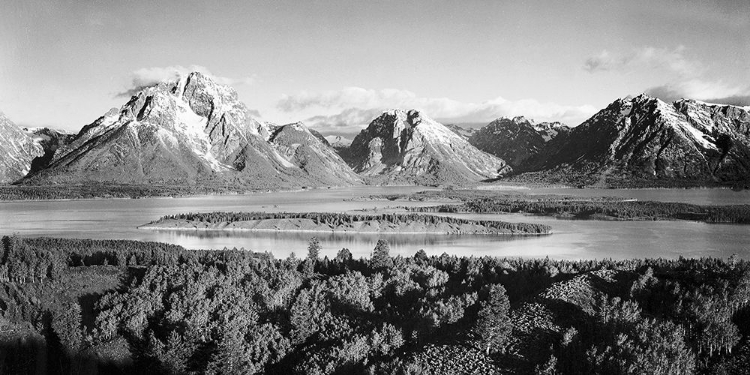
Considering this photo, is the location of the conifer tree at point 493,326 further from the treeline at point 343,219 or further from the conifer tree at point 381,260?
the treeline at point 343,219

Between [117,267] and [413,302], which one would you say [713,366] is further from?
[117,267]

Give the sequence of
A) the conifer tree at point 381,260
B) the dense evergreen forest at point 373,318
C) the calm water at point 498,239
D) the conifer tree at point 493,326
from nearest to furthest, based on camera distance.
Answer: the dense evergreen forest at point 373,318
the conifer tree at point 493,326
the conifer tree at point 381,260
the calm water at point 498,239

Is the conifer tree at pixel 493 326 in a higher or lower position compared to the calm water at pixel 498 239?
higher

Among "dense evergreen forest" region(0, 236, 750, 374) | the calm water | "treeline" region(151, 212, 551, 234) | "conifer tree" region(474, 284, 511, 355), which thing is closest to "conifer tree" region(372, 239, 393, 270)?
"dense evergreen forest" region(0, 236, 750, 374)

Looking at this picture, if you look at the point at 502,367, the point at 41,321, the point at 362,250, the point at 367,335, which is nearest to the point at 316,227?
the point at 362,250

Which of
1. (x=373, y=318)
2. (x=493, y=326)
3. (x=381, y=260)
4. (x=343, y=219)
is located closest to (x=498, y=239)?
(x=343, y=219)

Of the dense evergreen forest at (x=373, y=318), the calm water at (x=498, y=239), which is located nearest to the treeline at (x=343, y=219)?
the calm water at (x=498, y=239)

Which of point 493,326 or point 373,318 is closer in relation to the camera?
point 493,326

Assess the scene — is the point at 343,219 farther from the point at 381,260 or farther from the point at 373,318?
the point at 373,318
